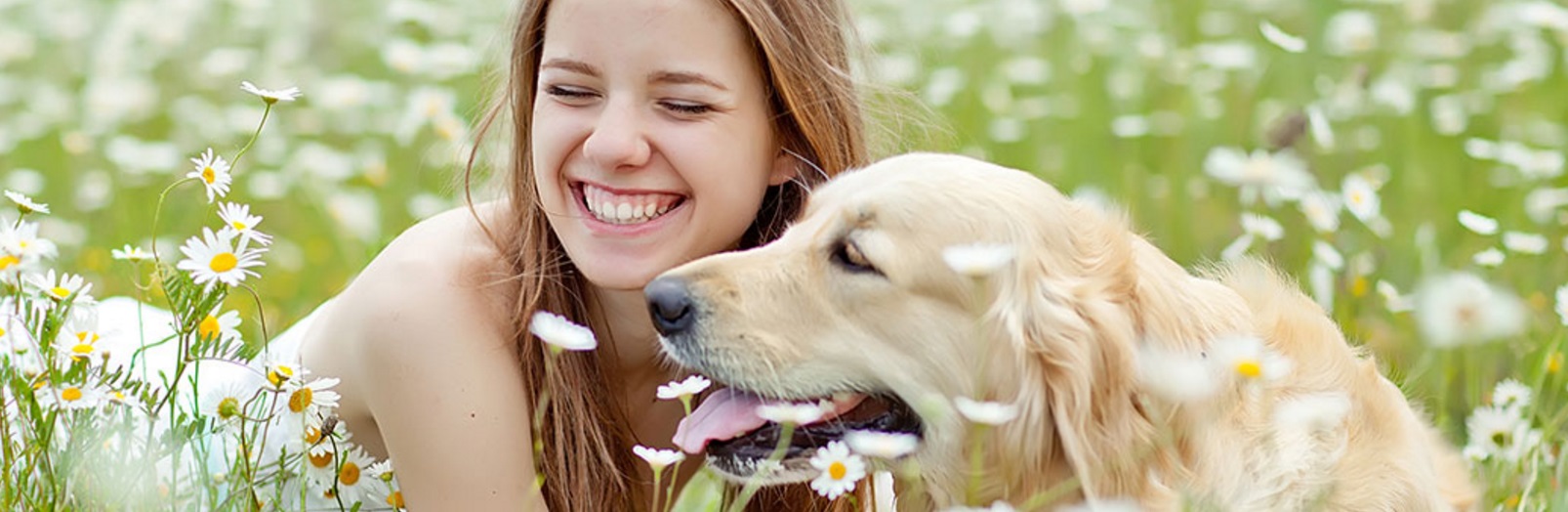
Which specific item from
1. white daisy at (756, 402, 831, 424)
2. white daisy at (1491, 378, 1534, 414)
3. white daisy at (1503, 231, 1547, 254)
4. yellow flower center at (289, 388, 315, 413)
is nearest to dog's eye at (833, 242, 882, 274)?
white daisy at (756, 402, 831, 424)

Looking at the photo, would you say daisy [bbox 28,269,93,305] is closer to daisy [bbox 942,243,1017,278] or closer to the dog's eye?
the dog's eye

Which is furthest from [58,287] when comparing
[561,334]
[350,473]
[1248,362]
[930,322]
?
[1248,362]

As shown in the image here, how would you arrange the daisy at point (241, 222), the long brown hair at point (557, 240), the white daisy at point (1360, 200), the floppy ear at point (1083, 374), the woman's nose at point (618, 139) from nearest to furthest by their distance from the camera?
1. the daisy at point (241, 222)
2. the floppy ear at point (1083, 374)
3. the woman's nose at point (618, 139)
4. the long brown hair at point (557, 240)
5. the white daisy at point (1360, 200)

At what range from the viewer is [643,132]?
3381 millimetres

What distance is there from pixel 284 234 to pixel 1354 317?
3.35 m

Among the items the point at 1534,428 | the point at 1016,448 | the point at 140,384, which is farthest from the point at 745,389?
the point at 1534,428

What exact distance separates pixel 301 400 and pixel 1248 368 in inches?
52.2

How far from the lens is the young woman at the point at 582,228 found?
3.41 metres

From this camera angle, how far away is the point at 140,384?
8.91 feet

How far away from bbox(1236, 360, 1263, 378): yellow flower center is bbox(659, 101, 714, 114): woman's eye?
1302 mm

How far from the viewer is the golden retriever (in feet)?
9.47

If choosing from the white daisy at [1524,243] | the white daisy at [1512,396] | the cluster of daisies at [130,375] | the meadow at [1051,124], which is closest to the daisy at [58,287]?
the cluster of daisies at [130,375]

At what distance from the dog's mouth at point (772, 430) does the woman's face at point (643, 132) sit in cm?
41

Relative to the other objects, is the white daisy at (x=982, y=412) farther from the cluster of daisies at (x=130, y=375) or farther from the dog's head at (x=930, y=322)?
the cluster of daisies at (x=130, y=375)
